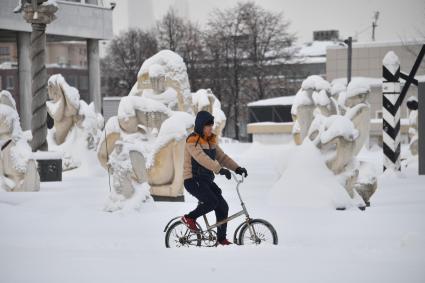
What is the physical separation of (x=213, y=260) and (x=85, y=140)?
13.0m

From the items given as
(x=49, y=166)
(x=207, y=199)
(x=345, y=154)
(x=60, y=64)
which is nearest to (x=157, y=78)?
(x=49, y=166)

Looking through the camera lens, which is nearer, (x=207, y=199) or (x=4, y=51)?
(x=207, y=199)

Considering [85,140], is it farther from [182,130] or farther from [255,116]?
[255,116]

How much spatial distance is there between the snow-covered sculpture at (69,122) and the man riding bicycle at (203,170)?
11416 millimetres

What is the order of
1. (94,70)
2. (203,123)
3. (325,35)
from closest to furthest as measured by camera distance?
(203,123) → (94,70) → (325,35)

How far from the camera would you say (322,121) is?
12875 mm

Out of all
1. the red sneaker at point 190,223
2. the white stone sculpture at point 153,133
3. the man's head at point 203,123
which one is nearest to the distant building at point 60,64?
the white stone sculpture at point 153,133

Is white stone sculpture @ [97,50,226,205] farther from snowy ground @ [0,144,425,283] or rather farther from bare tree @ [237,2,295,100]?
bare tree @ [237,2,295,100]

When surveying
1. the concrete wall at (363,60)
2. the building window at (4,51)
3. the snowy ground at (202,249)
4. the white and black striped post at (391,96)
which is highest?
the building window at (4,51)

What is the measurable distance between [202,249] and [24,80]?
1163 inches

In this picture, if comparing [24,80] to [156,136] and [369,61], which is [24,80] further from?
[156,136]

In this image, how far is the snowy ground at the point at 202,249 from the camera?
6715mm

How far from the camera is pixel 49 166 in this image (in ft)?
53.0

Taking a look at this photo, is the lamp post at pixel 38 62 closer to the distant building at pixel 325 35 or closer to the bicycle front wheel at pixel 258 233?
the bicycle front wheel at pixel 258 233
